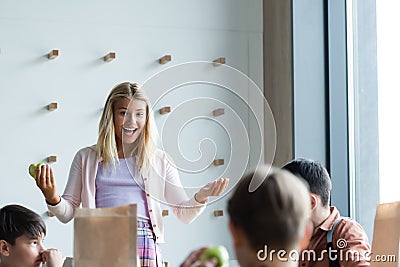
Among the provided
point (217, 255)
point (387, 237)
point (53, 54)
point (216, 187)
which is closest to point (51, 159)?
point (53, 54)

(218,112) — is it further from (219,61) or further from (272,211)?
(272,211)

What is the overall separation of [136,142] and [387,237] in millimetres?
903

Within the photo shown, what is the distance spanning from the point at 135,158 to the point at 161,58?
4.10 ft

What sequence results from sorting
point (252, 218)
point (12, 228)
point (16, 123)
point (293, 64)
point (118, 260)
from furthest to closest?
point (293, 64) < point (16, 123) < point (12, 228) < point (118, 260) < point (252, 218)

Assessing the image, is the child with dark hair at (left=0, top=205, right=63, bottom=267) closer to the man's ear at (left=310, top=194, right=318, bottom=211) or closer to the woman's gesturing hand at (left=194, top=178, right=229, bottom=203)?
the woman's gesturing hand at (left=194, top=178, right=229, bottom=203)

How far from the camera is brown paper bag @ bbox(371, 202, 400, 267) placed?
6.73 ft

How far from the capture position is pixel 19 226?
249cm

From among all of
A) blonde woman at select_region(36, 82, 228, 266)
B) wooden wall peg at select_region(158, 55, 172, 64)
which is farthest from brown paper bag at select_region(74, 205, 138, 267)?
wooden wall peg at select_region(158, 55, 172, 64)

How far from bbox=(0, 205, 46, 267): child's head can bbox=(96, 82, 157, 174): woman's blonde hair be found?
0.30 meters

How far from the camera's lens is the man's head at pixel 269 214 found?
49.9 inches

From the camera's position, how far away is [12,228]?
2.48m

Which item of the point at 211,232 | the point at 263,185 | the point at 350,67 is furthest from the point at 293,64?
the point at 263,185

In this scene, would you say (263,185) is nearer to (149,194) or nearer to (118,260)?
(118,260)

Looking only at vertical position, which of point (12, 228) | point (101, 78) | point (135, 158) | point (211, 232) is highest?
point (101, 78)
